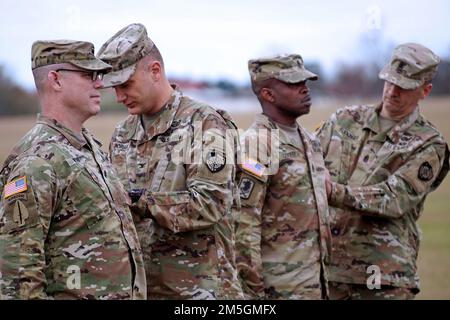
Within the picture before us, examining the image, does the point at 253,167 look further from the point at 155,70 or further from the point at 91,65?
the point at 91,65

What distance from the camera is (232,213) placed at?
18.7 ft

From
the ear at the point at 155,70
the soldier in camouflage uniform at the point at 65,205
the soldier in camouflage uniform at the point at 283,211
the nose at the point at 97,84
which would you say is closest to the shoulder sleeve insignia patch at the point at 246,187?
the soldier in camouflage uniform at the point at 283,211

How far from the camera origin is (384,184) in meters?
7.13

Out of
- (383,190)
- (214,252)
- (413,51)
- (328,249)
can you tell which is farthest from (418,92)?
(214,252)

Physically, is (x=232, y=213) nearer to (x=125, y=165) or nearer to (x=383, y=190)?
(x=125, y=165)

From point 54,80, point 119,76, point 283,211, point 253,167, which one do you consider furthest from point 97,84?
point 283,211

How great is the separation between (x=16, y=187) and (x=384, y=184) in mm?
3553

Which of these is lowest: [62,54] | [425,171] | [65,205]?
[425,171]

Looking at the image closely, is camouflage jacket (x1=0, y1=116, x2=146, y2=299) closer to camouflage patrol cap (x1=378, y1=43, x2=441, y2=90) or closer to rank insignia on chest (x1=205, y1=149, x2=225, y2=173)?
rank insignia on chest (x1=205, y1=149, x2=225, y2=173)

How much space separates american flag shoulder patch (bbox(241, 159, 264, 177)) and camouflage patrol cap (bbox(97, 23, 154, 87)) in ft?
3.56

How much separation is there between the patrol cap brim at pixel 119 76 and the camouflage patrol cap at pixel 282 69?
4.53ft

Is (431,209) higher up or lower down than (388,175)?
lower down

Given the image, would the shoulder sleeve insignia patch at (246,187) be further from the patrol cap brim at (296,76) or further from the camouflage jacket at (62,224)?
the camouflage jacket at (62,224)
